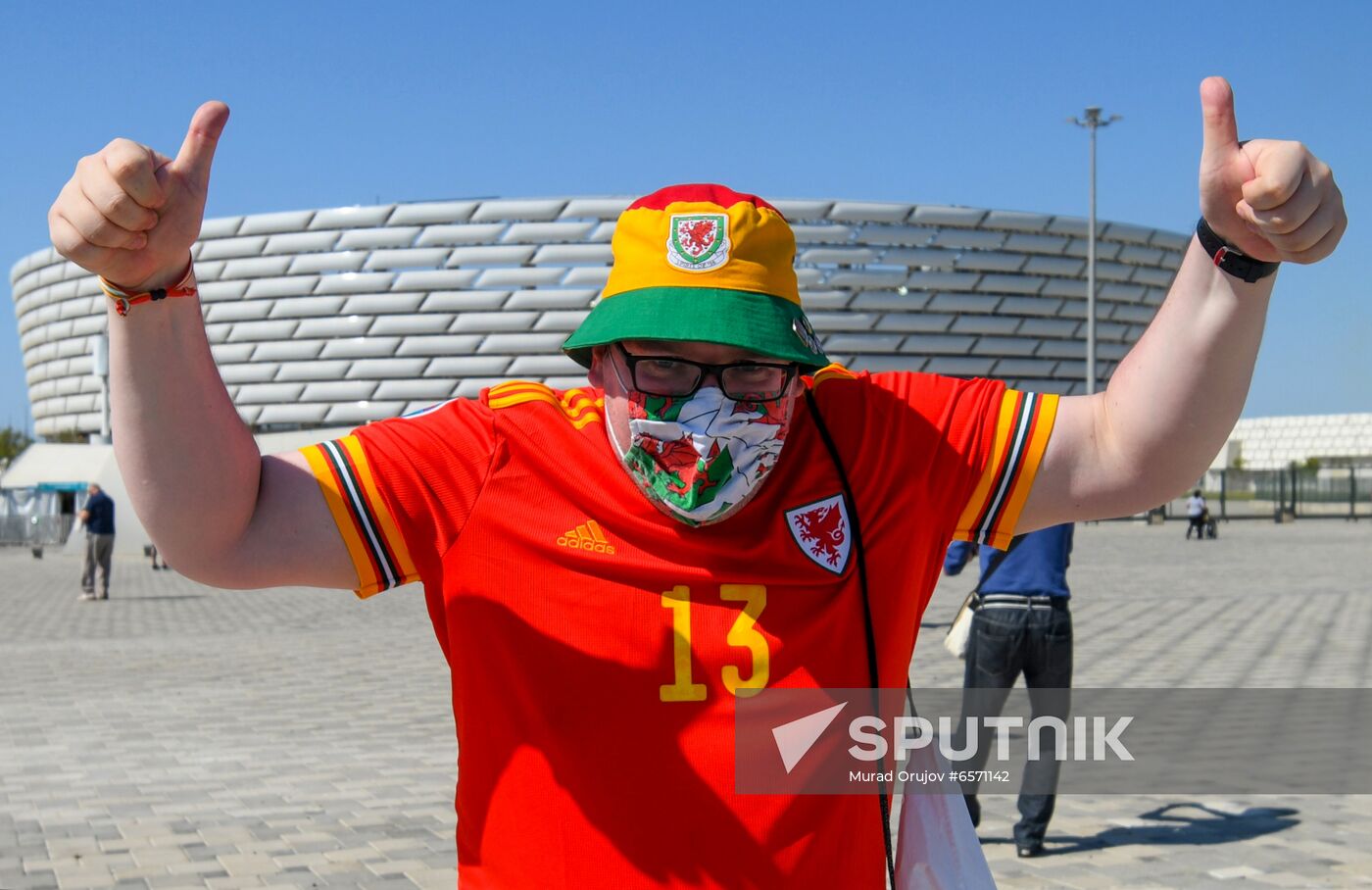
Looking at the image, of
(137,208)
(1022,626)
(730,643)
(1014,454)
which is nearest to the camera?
(137,208)

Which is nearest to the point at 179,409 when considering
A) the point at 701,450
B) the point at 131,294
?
the point at 131,294

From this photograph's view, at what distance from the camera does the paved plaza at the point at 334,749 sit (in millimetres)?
5559

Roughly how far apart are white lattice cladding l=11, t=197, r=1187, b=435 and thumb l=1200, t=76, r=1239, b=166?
2304 inches

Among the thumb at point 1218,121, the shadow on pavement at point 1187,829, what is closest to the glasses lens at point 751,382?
the thumb at point 1218,121

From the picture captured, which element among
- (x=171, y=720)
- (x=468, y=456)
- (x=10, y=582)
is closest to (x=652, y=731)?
(x=468, y=456)

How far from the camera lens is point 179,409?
1799mm

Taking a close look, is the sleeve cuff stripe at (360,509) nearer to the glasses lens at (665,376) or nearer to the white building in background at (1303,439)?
the glasses lens at (665,376)

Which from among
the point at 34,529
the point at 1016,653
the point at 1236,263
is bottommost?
the point at 34,529

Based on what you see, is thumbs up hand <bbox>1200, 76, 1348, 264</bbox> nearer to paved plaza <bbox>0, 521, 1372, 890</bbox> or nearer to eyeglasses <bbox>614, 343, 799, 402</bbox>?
eyeglasses <bbox>614, 343, 799, 402</bbox>

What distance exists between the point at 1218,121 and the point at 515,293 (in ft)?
202

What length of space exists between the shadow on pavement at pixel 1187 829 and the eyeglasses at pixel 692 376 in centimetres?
436

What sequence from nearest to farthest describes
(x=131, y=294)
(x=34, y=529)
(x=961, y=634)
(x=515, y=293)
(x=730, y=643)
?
(x=131, y=294), (x=730, y=643), (x=961, y=634), (x=34, y=529), (x=515, y=293)

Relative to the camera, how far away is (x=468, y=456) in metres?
2.05

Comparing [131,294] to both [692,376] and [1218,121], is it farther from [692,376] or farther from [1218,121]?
[1218,121]
